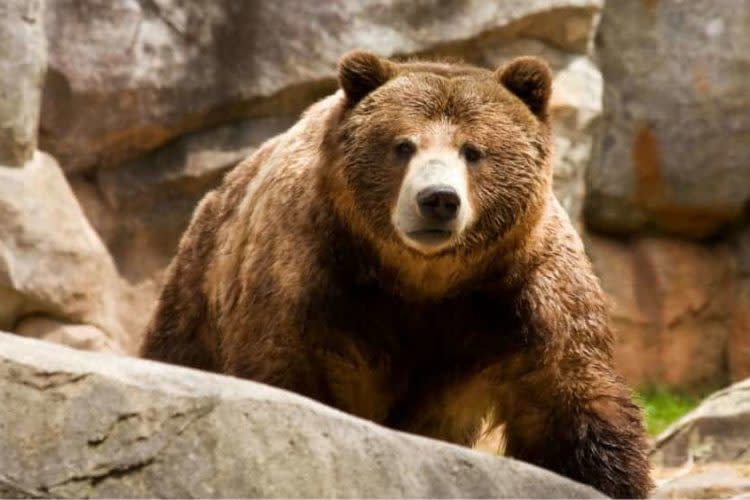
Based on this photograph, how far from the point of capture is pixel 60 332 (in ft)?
35.8

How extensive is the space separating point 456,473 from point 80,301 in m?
6.52

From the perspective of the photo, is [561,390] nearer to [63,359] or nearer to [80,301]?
[63,359]

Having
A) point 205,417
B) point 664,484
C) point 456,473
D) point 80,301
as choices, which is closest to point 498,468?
point 456,473

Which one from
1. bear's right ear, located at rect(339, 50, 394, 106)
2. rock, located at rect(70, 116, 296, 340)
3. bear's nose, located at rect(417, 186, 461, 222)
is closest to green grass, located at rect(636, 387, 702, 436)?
rock, located at rect(70, 116, 296, 340)

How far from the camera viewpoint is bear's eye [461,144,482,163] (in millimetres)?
6762

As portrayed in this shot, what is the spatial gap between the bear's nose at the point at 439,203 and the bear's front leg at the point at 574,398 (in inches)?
28.5

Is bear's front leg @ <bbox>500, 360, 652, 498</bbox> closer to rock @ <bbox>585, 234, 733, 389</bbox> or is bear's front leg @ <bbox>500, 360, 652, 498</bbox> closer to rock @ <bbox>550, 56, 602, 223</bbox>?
rock @ <bbox>550, 56, 602, 223</bbox>

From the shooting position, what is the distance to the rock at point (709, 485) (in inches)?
273

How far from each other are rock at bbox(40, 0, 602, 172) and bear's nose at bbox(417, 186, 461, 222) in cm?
529

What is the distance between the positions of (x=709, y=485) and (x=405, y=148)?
1.93m

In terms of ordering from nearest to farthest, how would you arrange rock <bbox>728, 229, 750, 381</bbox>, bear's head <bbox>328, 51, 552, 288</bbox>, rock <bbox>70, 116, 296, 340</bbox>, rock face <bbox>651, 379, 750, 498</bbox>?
bear's head <bbox>328, 51, 552, 288</bbox>, rock face <bbox>651, 379, 750, 498</bbox>, rock <bbox>70, 116, 296, 340</bbox>, rock <bbox>728, 229, 750, 381</bbox>

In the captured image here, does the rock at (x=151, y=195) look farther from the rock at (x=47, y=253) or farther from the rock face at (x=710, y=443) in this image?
the rock face at (x=710, y=443)

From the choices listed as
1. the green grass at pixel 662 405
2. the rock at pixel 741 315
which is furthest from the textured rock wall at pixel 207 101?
the green grass at pixel 662 405

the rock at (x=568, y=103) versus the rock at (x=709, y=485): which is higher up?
the rock at (x=568, y=103)
